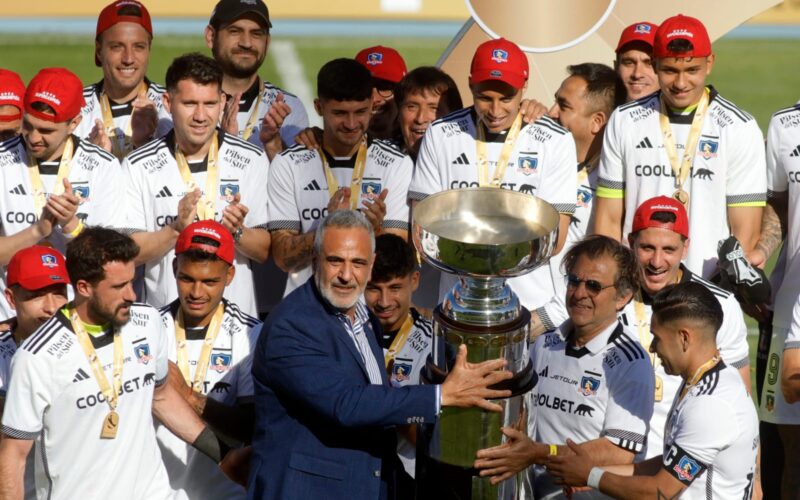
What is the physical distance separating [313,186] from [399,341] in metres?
1.21

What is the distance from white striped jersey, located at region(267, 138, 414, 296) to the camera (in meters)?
7.48

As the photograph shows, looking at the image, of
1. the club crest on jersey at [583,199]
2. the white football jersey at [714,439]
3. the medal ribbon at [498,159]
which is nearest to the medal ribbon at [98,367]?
the white football jersey at [714,439]

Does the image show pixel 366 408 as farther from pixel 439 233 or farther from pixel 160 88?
pixel 160 88

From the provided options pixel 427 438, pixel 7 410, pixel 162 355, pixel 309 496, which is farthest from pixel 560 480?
pixel 7 410

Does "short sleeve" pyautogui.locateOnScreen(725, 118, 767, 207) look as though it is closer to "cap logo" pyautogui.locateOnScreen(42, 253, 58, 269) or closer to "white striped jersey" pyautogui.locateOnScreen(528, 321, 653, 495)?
"white striped jersey" pyautogui.locateOnScreen(528, 321, 653, 495)

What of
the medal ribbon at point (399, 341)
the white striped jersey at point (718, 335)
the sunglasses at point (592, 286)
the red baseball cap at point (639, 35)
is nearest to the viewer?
the sunglasses at point (592, 286)

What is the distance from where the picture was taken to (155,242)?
23.5 ft

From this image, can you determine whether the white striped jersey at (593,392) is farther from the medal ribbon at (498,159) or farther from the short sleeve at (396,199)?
the short sleeve at (396,199)

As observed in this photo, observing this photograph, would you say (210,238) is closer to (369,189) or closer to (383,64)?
(369,189)

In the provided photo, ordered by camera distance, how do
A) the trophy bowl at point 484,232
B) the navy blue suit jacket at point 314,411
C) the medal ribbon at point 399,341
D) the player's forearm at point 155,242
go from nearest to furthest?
the trophy bowl at point 484,232, the navy blue suit jacket at point 314,411, the medal ribbon at point 399,341, the player's forearm at point 155,242

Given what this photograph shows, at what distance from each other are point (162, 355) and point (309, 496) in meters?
1.02

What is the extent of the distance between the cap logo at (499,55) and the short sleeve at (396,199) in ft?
2.56

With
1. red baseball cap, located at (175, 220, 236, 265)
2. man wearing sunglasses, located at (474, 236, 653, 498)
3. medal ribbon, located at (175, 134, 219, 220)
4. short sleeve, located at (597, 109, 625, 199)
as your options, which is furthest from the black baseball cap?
man wearing sunglasses, located at (474, 236, 653, 498)

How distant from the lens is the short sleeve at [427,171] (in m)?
7.46
